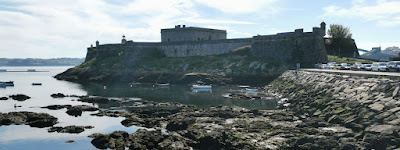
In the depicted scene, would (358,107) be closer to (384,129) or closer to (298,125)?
(298,125)

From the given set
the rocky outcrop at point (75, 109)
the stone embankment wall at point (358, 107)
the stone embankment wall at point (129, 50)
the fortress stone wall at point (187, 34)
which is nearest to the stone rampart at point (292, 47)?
the fortress stone wall at point (187, 34)

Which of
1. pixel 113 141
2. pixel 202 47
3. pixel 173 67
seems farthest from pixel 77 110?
pixel 202 47

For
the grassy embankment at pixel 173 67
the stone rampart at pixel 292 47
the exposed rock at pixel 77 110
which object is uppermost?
the stone rampart at pixel 292 47

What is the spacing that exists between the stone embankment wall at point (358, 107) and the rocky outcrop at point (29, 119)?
26155mm

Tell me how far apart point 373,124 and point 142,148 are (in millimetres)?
16882

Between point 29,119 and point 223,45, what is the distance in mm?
64072

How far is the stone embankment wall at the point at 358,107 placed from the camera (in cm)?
2062

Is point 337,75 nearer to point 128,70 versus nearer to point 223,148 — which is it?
point 223,148

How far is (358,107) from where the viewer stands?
2594 centimetres

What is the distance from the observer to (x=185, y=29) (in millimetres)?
101812

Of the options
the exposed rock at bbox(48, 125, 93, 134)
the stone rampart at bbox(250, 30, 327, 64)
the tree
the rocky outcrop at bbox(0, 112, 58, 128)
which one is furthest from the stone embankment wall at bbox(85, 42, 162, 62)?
the exposed rock at bbox(48, 125, 93, 134)

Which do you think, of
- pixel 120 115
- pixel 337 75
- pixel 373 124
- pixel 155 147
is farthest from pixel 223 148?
pixel 337 75

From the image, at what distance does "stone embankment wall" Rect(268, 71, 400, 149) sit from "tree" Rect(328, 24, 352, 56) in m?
45.1

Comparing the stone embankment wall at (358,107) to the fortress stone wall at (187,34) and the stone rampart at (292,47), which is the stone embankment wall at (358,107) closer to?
the stone rampart at (292,47)
